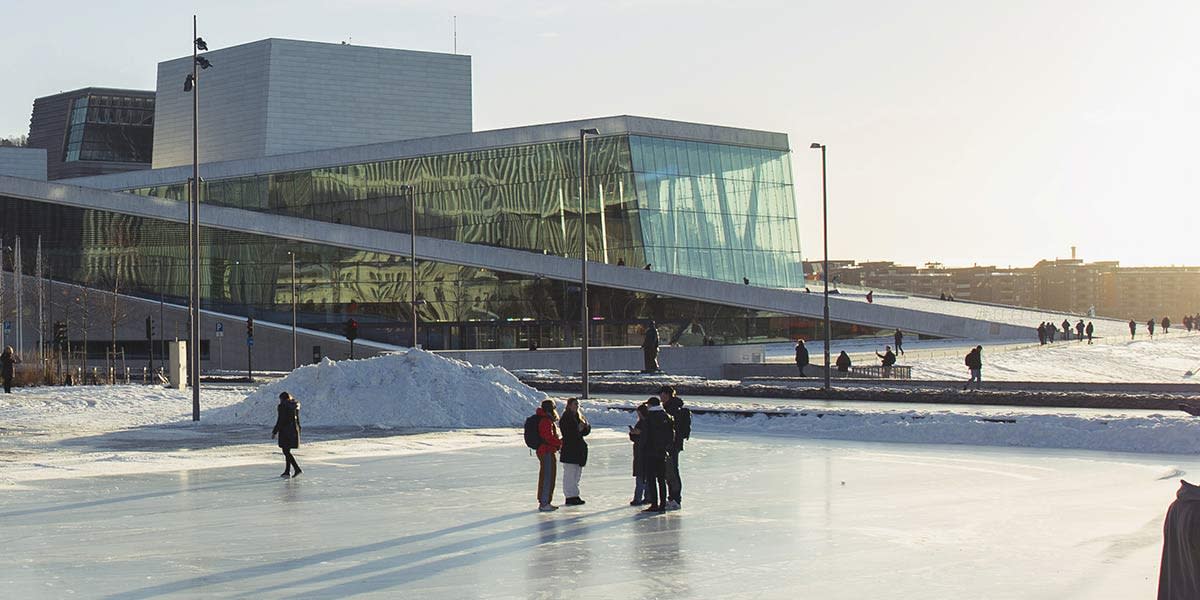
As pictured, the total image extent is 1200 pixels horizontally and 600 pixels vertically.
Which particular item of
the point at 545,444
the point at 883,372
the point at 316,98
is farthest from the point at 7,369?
the point at 316,98

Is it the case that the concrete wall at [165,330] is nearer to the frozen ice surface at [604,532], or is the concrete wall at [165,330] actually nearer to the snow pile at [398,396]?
the snow pile at [398,396]

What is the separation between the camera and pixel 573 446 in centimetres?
1720

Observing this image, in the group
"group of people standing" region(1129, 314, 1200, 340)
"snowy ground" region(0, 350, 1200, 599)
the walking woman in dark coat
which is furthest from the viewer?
"group of people standing" region(1129, 314, 1200, 340)

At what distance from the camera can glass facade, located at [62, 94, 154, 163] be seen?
4488 inches

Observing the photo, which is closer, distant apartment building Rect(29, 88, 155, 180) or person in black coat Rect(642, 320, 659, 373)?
person in black coat Rect(642, 320, 659, 373)

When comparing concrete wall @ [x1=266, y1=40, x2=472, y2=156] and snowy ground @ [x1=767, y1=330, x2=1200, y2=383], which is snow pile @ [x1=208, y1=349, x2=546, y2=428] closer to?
snowy ground @ [x1=767, y1=330, x2=1200, y2=383]

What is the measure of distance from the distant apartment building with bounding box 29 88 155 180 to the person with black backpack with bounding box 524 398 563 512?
103 metres

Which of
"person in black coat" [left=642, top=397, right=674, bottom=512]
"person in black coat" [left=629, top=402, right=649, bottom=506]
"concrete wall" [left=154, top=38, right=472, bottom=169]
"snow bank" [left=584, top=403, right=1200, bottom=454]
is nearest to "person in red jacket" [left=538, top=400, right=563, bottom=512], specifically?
"person in black coat" [left=629, top=402, right=649, bottom=506]

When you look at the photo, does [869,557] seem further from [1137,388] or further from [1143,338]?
[1143,338]

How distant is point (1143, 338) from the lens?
7169cm

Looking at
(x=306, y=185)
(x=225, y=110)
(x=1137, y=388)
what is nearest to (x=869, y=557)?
(x=1137, y=388)

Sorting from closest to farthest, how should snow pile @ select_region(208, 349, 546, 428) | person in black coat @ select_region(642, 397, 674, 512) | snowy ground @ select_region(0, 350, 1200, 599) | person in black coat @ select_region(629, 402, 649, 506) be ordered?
snowy ground @ select_region(0, 350, 1200, 599), person in black coat @ select_region(642, 397, 674, 512), person in black coat @ select_region(629, 402, 649, 506), snow pile @ select_region(208, 349, 546, 428)

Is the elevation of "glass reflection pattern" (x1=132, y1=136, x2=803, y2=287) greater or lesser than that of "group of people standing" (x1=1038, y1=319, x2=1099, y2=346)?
greater

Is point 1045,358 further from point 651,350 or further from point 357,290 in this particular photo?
point 357,290
